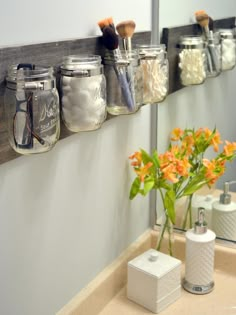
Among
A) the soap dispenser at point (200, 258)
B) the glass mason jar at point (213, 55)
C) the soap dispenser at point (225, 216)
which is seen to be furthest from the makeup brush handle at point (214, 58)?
the soap dispenser at point (200, 258)

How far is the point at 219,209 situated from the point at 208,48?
1.50ft

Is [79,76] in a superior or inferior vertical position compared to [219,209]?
superior

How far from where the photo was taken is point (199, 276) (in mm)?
1200

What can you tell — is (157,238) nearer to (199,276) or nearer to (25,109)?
(199,276)

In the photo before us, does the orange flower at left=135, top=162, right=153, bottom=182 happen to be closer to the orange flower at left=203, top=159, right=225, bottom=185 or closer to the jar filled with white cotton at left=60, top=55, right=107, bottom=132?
the orange flower at left=203, top=159, right=225, bottom=185

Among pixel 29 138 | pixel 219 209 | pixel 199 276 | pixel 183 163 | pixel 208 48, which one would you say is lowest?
pixel 199 276

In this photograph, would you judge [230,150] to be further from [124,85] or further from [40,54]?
[40,54]

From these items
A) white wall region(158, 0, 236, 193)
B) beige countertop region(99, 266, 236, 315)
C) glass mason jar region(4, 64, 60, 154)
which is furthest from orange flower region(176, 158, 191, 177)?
glass mason jar region(4, 64, 60, 154)

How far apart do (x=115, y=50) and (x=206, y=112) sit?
0.55 m

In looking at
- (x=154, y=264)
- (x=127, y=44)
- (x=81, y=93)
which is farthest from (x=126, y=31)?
(x=154, y=264)

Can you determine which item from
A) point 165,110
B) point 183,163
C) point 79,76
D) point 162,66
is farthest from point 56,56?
point 165,110

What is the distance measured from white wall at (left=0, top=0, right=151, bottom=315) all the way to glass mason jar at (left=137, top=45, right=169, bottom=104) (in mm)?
92

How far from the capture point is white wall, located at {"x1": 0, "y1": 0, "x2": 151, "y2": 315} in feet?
2.67

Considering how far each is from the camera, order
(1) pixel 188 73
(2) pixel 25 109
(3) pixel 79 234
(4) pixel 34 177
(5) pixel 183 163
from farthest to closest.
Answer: (1) pixel 188 73 → (5) pixel 183 163 → (3) pixel 79 234 → (4) pixel 34 177 → (2) pixel 25 109
